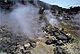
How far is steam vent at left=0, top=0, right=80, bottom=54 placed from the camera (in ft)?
35.0

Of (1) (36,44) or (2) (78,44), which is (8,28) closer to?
(1) (36,44)

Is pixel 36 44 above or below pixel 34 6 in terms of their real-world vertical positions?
below

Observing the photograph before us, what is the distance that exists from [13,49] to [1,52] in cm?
67

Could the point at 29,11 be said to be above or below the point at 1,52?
above

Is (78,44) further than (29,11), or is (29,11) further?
(29,11)

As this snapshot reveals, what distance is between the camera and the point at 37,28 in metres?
13.4

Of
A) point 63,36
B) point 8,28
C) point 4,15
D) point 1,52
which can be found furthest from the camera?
point 4,15

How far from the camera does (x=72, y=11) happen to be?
1745 centimetres

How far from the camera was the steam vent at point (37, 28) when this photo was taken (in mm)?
10672

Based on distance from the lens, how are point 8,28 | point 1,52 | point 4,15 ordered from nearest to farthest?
point 1,52
point 8,28
point 4,15

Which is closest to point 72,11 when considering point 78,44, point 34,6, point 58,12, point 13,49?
point 58,12

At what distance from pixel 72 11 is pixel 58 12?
137 centimetres

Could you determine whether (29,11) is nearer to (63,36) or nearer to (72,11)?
(72,11)

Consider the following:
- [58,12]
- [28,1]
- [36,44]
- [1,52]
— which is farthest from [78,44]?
[28,1]
